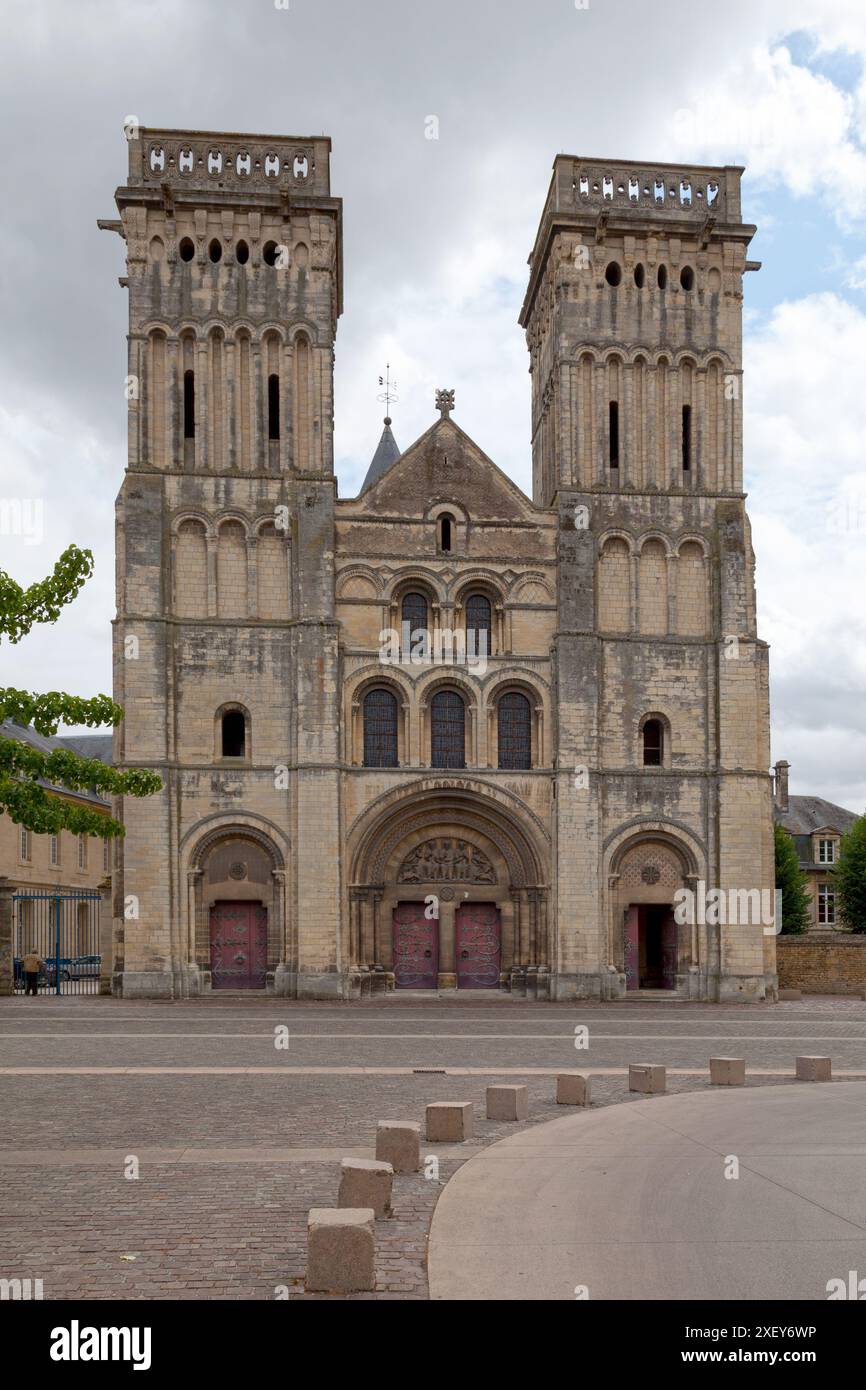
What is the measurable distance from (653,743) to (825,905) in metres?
38.1

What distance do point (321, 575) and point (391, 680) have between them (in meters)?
3.38

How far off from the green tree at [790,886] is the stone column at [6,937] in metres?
37.7

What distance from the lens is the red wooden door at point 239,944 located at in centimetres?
3469

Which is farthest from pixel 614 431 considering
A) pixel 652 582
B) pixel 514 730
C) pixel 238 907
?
pixel 238 907

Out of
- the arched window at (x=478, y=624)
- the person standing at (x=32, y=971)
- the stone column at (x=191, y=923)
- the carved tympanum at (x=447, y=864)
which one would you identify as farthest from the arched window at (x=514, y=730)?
the person standing at (x=32, y=971)

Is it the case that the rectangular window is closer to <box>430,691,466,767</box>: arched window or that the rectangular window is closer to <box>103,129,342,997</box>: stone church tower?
<box>430,691,466,767</box>: arched window

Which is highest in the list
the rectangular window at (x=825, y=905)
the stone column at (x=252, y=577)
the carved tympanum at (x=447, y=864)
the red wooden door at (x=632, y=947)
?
the stone column at (x=252, y=577)

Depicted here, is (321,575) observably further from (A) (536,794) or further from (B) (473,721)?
(A) (536,794)

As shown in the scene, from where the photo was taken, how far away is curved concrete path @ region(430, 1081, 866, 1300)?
7.92 m

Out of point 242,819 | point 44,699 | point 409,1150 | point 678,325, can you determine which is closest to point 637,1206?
point 409,1150

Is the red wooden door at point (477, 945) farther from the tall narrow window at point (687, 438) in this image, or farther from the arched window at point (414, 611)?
the tall narrow window at point (687, 438)

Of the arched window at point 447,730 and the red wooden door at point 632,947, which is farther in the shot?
the arched window at point 447,730

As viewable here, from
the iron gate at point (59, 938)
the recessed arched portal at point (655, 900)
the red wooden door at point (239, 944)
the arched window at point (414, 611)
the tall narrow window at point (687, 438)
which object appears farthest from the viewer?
the iron gate at point (59, 938)

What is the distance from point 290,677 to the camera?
35281 millimetres
